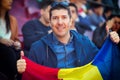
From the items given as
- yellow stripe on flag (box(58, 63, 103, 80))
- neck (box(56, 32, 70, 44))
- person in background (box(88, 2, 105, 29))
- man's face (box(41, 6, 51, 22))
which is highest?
man's face (box(41, 6, 51, 22))

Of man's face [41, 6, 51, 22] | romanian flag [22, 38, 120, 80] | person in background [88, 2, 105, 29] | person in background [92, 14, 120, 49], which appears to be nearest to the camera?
romanian flag [22, 38, 120, 80]

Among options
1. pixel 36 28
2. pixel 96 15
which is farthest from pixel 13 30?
pixel 96 15

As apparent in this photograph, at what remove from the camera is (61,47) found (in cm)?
450

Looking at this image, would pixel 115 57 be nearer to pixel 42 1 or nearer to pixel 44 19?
pixel 44 19

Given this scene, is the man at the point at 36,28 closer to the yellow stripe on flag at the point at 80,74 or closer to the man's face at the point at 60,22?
the man's face at the point at 60,22

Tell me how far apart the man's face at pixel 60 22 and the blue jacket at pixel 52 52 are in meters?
0.12

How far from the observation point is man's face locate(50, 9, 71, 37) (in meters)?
4.48

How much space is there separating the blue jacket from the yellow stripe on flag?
4.8 inches

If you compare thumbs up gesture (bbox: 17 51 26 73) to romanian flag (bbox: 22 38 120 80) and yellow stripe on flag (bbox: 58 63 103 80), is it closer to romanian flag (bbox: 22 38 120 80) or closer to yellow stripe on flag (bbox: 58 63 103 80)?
romanian flag (bbox: 22 38 120 80)

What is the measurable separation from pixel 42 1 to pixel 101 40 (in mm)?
1561

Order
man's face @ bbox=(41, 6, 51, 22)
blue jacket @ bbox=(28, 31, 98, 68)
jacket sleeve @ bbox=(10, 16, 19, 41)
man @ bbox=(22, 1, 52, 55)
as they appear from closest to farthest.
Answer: blue jacket @ bbox=(28, 31, 98, 68) → jacket sleeve @ bbox=(10, 16, 19, 41) → man @ bbox=(22, 1, 52, 55) → man's face @ bbox=(41, 6, 51, 22)

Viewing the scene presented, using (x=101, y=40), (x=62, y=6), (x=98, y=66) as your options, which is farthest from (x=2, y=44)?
(x=101, y=40)

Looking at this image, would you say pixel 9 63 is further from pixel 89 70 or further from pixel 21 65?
pixel 89 70

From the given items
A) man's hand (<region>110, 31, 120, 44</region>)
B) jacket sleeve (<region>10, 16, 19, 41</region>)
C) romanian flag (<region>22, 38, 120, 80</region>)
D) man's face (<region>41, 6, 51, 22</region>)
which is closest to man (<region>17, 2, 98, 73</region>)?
romanian flag (<region>22, 38, 120, 80</region>)
